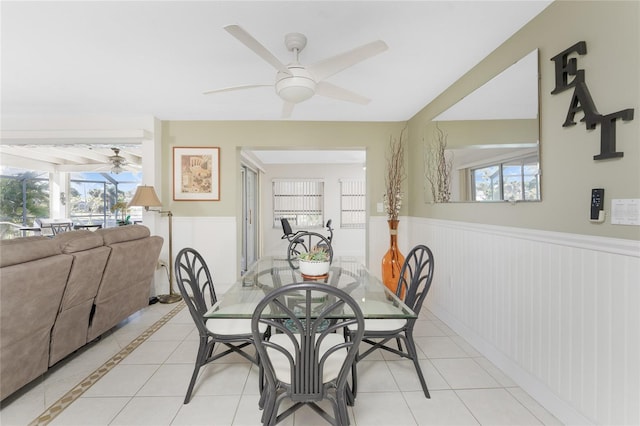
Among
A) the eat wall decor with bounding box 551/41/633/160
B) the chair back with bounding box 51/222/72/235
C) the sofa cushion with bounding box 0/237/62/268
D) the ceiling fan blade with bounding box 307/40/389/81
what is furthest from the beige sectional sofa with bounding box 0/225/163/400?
the chair back with bounding box 51/222/72/235

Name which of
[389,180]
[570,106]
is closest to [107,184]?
[389,180]

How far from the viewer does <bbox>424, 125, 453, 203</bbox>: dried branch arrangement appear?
2869 millimetres

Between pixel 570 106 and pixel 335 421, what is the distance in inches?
77.3

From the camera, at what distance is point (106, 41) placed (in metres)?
2.07

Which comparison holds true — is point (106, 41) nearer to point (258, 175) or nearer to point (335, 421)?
point (335, 421)

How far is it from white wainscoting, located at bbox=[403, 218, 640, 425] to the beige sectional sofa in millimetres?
2905

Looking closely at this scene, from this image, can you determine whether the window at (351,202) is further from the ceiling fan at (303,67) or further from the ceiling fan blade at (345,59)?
the ceiling fan blade at (345,59)

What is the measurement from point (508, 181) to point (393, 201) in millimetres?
1725

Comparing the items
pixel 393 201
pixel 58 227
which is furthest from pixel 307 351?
pixel 58 227

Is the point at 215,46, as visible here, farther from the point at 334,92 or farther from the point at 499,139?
the point at 499,139

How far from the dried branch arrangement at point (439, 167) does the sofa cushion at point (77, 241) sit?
119 inches

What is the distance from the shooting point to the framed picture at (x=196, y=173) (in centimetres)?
391

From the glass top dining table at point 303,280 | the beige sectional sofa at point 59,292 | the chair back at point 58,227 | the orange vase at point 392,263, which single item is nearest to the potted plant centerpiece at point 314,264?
the glass top dining table at point 303,280

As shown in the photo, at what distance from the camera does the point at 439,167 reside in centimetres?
300
